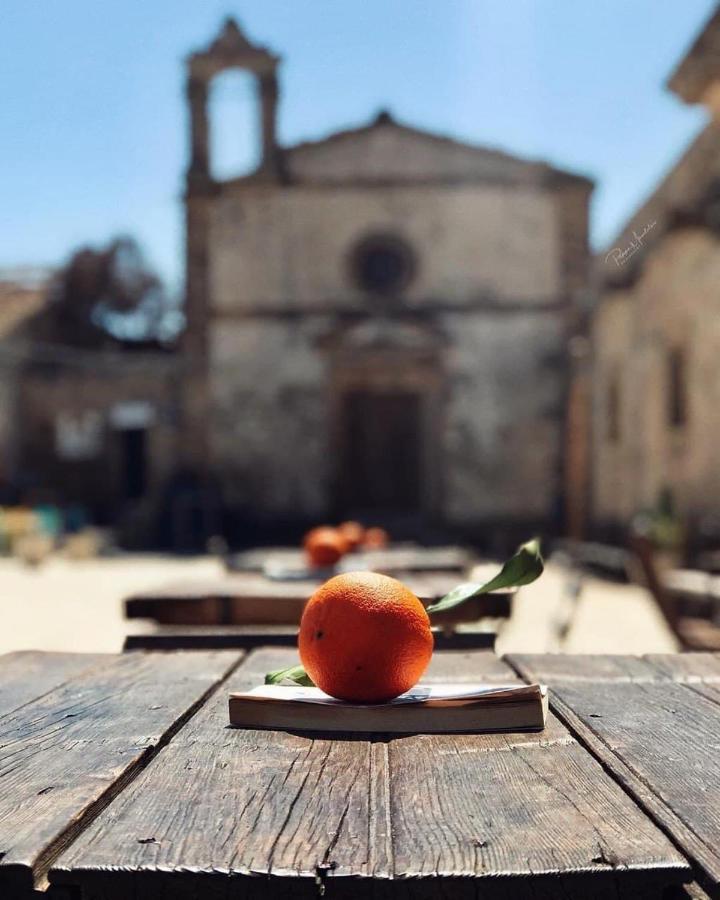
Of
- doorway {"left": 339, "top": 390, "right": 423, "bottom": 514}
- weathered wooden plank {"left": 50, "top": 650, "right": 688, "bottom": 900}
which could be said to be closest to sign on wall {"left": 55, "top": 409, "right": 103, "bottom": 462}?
doorway {"left": 339, "top": 390, "right": 423, "bottom": 514}

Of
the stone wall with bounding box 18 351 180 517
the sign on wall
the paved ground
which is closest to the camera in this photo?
the paved ground

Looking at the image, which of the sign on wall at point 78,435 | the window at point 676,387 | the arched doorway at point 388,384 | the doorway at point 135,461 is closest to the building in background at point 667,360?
the window at point 676,387

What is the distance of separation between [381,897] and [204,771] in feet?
1.39

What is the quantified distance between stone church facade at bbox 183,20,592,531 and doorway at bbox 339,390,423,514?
834mm

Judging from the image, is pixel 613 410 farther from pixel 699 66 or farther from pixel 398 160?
pixel 699 66

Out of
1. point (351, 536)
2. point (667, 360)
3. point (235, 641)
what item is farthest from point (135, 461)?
point (235, 641)

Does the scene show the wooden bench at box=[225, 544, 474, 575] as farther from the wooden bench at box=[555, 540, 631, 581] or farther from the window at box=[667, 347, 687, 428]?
the window at box=[667, 347, 687, 428]

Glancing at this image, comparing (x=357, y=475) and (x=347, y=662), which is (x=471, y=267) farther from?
(x=347, y=662)

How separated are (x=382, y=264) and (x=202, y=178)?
3637 mm

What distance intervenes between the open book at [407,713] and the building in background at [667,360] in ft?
23.4

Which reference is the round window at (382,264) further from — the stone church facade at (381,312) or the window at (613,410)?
the window at (613,410)

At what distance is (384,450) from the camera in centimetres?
1914

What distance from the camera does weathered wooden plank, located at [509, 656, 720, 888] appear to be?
1164 millimetres

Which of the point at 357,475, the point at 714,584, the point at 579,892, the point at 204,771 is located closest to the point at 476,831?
the point at 579,892
